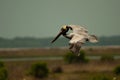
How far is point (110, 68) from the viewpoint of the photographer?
1767 inches

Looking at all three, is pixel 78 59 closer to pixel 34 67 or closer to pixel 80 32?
pixel 34 67

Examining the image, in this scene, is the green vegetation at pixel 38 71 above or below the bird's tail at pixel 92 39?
below

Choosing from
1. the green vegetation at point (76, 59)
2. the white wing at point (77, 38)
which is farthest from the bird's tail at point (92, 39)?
the green vegetation at point (76, 59)

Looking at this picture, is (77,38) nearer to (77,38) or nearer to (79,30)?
(77,38)

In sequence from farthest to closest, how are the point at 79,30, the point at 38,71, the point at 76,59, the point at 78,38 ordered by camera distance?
the point at 76,59
the point at 38,71
the point at 79,30
the point at 78,38

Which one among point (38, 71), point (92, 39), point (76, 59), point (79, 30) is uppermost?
point (79, 30)

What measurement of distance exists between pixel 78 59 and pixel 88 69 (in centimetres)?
445

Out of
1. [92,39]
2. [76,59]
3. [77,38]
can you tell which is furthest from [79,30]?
[76,59]

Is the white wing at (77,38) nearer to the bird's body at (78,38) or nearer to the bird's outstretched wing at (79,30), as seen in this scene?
the bird's body at (78,38)

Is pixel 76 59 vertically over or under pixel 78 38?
under

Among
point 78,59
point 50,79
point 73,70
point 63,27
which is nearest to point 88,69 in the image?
point 73,70

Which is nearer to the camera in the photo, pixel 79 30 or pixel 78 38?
pixel 78 38

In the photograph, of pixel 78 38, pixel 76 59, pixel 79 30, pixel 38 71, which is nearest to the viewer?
pixel 78 38

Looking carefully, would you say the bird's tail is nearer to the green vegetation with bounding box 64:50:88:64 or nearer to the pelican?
the pelican
